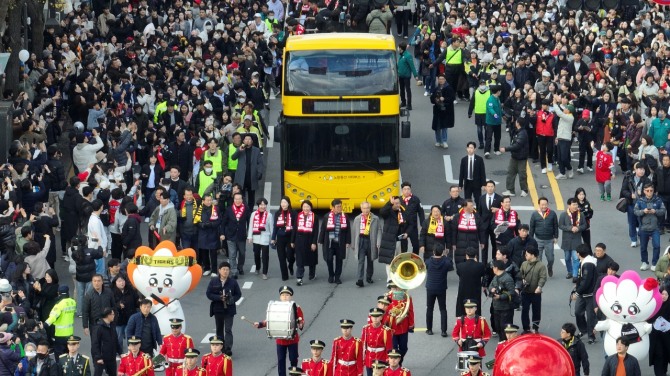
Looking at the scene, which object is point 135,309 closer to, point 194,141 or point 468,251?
point 468,251

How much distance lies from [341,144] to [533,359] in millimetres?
18537

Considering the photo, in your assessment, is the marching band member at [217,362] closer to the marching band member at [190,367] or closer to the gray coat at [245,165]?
the marching band member at [190,367]

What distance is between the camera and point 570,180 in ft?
111

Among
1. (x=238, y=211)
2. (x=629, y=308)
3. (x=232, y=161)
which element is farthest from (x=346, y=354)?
(x=232, y=161)

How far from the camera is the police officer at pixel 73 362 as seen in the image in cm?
2091

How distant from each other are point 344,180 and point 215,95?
5.82m

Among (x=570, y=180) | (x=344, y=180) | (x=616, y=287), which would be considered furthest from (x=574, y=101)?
(x=616, y=287)

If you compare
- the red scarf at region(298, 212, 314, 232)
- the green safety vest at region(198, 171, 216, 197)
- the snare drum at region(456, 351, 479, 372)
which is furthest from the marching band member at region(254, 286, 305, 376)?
the green safety vest at region(198, 171, 216, 197)

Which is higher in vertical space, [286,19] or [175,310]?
[286,19]

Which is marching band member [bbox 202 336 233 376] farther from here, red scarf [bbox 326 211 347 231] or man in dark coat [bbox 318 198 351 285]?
red scarf [bbox 326 211 347 231]

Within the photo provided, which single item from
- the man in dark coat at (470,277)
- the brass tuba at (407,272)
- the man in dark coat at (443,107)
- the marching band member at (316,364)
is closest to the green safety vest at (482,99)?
the man in dark coat at (443,107)

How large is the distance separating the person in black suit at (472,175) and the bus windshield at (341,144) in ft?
4.18

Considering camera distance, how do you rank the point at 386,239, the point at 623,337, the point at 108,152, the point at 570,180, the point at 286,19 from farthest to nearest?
Answer: 1. the point at 286,19
2. the point at 570,180
3. the point at 108,152
4. the point at 386,239
5. the point at 623,337

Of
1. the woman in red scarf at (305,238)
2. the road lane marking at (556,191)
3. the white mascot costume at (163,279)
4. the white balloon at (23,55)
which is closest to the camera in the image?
the white mascot costume at (163,279)
